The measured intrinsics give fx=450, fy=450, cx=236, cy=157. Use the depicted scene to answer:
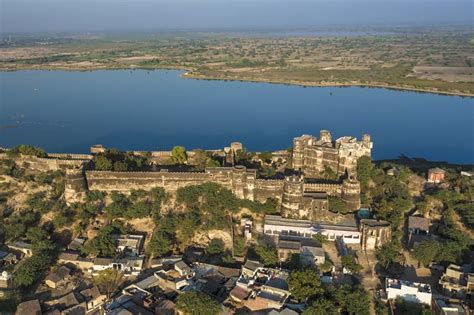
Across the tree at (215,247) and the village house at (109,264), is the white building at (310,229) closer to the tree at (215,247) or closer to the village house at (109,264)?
the tree at (215,247)

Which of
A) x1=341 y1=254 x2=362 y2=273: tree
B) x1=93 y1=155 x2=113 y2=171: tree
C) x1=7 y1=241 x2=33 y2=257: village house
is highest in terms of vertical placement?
x1=93 y1=155 x2=113 y2=171: tree

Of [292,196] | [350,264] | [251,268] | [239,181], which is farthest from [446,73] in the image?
[251,268]

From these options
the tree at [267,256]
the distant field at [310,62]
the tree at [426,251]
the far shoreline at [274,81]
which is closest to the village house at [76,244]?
the tree at [267,256]

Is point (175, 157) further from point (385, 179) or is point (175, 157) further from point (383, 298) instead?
point (383, 298)

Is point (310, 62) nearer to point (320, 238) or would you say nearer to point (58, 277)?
point (320, 238)

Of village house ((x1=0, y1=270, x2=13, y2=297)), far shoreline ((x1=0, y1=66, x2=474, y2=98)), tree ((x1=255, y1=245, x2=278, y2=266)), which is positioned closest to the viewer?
village house ((x1=0, y1=270, x2=13, y2=297))

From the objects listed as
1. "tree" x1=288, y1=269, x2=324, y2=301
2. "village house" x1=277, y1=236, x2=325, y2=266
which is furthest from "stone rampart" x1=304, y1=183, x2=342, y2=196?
"tree" x1=288, y1=269, x2=324, y2=301

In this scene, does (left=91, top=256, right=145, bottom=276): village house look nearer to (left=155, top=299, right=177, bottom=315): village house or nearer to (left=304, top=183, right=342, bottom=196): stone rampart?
(left=155, top=299, right=177, bottom=315): village house
